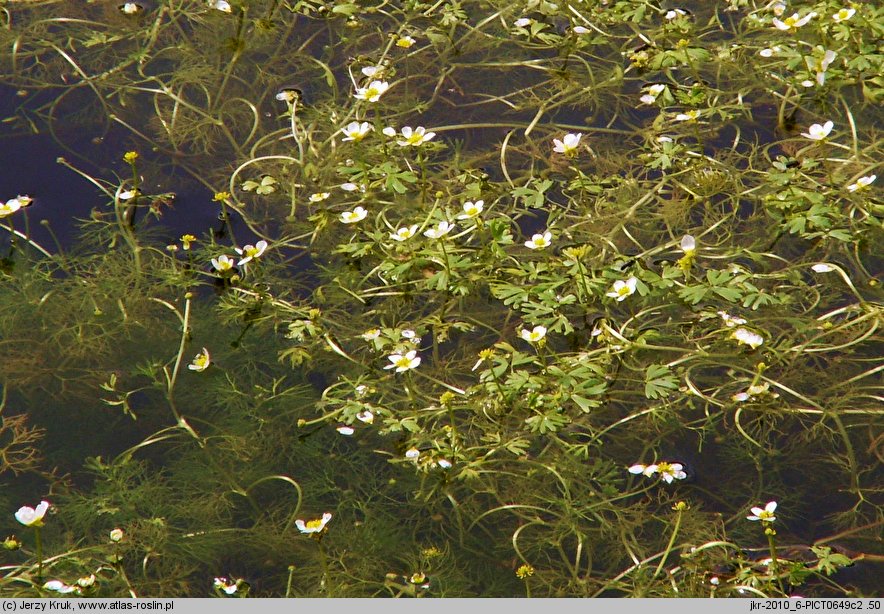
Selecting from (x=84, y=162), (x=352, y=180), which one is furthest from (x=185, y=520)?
(x=84, y=162)

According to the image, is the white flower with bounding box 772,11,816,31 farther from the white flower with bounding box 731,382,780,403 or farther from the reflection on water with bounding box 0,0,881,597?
the white flower with bounding box 731,382,780,403

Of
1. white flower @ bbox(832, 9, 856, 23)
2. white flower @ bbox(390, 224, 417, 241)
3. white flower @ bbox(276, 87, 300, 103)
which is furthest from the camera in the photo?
white flower @ bbox(276, 87, 300, 103)

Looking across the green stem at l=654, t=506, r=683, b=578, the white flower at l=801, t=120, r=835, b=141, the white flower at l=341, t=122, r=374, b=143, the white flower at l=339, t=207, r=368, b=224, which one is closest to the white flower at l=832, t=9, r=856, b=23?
the white flower at l=801, t=120, r=835, b=141

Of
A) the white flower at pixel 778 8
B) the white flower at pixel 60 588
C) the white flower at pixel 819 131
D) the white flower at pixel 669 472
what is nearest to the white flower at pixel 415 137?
the white flower at pixel 819 131

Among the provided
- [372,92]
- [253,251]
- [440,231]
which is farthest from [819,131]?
[253,251]

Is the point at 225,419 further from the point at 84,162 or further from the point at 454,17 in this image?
the point at 454,17

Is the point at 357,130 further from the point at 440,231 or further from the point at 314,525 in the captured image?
the point at 314,525
